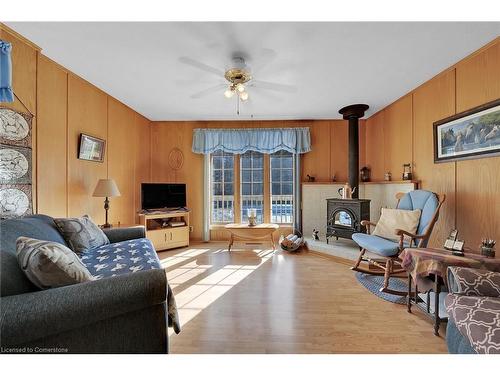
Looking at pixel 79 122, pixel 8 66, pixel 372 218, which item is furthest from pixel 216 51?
pixel 372 218

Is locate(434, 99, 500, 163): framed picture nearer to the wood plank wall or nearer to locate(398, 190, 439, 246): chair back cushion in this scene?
locate(398, 190, 439, 246): chair back cushion

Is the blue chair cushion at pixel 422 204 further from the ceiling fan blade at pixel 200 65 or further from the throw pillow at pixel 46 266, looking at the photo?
the throw pillow at pixel 46 266

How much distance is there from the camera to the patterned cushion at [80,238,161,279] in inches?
65.0

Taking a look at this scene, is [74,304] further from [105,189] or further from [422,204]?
[422,204]

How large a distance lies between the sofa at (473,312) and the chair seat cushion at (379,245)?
0.90 metres

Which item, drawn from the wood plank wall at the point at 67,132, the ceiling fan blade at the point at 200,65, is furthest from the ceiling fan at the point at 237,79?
the wood plank wall at the point at 67,132

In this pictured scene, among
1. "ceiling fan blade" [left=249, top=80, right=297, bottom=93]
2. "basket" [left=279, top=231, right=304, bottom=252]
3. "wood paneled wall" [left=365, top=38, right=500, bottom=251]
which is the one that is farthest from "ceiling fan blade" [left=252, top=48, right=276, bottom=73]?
"basket" [left=279, top=231, right=304, bottom=252]

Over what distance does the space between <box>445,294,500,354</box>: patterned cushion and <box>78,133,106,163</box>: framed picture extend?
384cm

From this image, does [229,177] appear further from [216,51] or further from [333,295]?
[333,295]

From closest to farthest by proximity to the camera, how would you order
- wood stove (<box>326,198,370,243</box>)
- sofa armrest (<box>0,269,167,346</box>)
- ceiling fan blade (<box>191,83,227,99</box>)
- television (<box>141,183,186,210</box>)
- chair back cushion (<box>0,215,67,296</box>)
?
sofa armrest (<box>0,269,167,346</box>), chair back cushion (<box>0,215,67,296</box>), ceiling fan blade (<box>191,83,227,99</box>), wood stove (<box>326,198,370,243</box>), television (<box>141,183,186,210</box>)

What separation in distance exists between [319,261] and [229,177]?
2.36 metres

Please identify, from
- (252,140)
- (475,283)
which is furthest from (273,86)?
(475,283)

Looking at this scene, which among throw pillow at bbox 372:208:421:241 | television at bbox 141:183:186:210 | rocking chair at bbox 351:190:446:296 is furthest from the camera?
television at bbox 141:183:186:210
